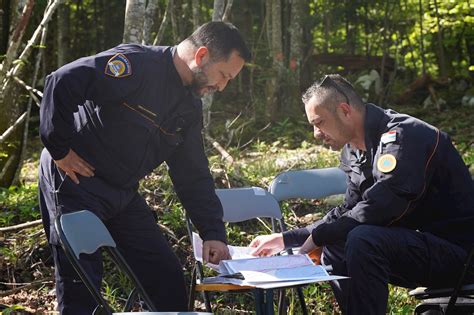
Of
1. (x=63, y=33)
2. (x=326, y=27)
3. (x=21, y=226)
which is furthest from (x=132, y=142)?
(x=326, y=27)

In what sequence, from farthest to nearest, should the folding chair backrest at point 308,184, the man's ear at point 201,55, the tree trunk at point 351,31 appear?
the tree trunk at point 351,31, the folding chair backrest at point 308,184, the man's ear at point 201,55

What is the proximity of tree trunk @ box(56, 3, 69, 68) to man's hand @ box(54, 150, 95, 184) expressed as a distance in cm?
1003

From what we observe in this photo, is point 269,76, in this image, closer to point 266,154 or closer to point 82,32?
point 266,154

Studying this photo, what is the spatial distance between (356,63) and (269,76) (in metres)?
3.40

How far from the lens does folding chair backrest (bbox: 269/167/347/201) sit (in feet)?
16.5

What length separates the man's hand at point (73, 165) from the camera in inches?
149

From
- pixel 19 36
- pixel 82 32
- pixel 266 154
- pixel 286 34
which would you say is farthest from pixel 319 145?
pixel 82 32

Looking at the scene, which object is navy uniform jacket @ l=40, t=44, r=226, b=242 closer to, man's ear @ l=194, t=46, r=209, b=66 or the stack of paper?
man's ear @ l=194, t=46, r=209, b=66

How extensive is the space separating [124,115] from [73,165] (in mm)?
344

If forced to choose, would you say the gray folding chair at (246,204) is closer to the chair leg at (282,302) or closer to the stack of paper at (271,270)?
the chair leg at (282,302)

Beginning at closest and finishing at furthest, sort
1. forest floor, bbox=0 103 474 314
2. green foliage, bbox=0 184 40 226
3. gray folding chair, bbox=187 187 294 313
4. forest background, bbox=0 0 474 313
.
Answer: gray folding chair, bbox=187 187 294 313 → forest floor, bbox=0 103 474 314 → forest background, bbox=0 0 474 313 → green foliage, bbox=0 184 40 226

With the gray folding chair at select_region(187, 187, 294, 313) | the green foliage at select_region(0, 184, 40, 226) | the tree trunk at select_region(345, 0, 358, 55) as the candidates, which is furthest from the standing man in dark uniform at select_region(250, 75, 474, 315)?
the tree trunk at select_region(345, 0, 358, 55)

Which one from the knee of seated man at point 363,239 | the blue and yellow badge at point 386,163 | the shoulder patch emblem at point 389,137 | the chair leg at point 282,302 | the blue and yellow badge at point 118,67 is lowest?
the chair leg at point 282,302


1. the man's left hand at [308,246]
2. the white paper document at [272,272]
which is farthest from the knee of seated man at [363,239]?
the man's left hand at [308,246]
